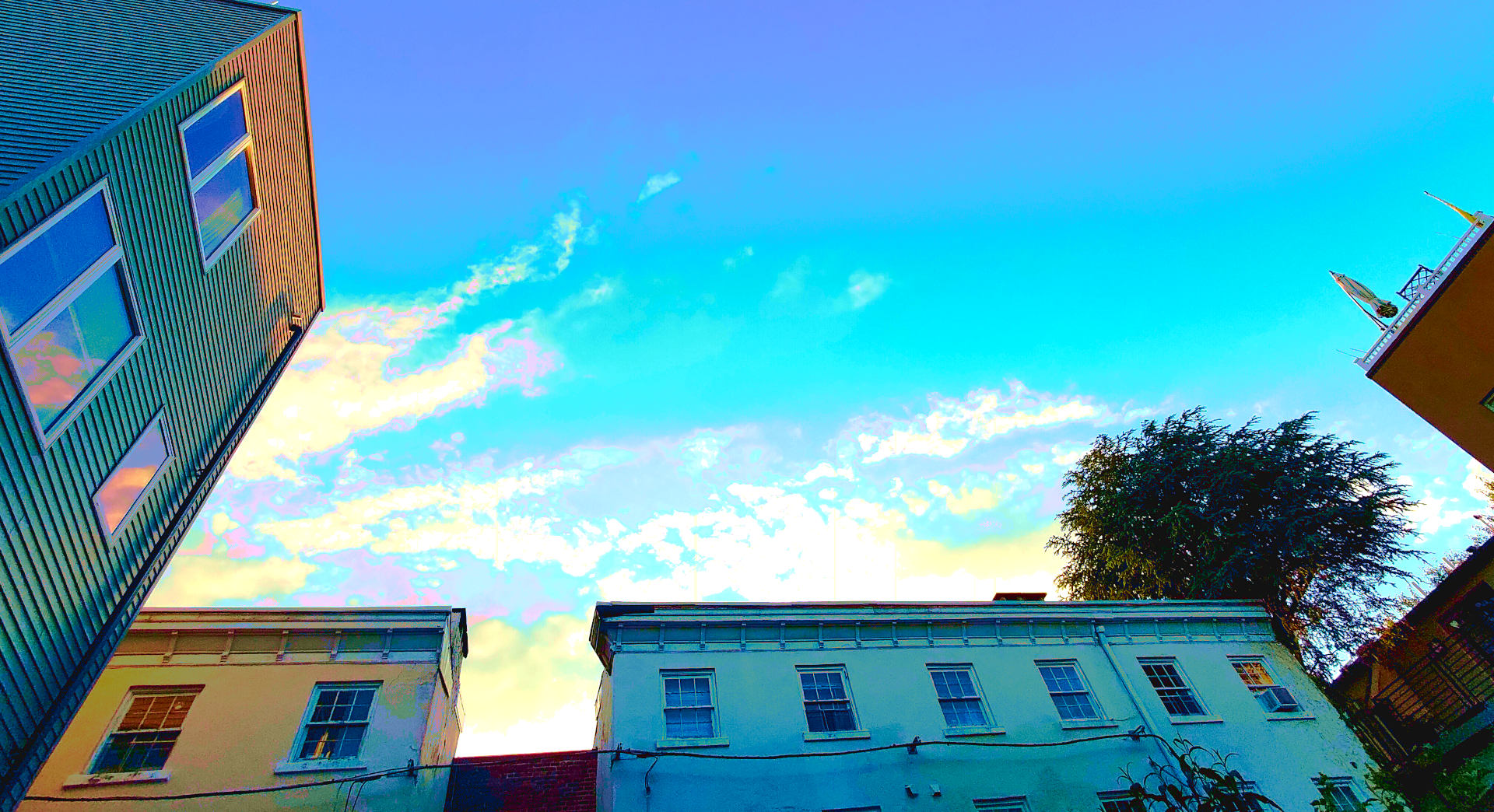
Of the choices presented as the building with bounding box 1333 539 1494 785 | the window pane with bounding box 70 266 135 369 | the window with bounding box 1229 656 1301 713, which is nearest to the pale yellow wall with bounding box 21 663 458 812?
the window pane with bounding box 70 266 135 369

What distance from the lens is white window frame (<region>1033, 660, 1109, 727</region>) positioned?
632 inches

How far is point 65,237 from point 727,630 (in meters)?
13.4

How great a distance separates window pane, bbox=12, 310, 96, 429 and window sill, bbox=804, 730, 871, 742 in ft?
45.9

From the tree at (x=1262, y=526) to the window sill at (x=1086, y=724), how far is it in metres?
11.1

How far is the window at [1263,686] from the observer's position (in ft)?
57.8

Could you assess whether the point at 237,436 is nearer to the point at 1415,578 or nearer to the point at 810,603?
the point at 810,603

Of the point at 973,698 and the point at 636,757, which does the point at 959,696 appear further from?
the point at 636,757

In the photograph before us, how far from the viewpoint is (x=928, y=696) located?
15.8 metres

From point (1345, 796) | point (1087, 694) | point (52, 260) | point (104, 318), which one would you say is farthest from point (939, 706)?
point (52, 260)

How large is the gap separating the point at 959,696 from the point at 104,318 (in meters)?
17.9

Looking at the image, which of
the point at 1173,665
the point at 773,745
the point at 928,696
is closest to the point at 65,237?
the point at 773,745

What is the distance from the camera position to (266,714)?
1288 centimetres

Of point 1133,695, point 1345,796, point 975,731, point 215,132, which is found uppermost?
point 215,132

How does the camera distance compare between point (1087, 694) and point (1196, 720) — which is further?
point (1087, 694)
